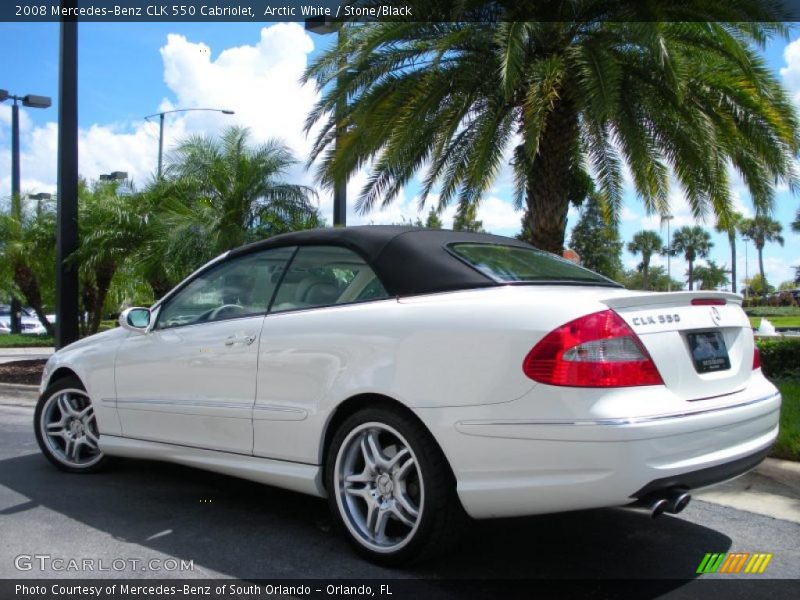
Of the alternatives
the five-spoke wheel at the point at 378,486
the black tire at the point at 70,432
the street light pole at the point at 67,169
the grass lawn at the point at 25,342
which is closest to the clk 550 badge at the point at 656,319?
the five-spoke wheel at the point at 378,486

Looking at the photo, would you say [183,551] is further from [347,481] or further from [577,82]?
[577,82]

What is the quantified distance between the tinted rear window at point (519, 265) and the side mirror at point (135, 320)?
7.03 ft

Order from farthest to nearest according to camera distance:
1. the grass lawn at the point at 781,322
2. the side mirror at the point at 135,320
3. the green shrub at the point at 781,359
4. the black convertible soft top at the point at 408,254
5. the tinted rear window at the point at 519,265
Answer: the grass lawn at the point at 781,322 → the green shrub at the point at 781,359 → the side mirror at the point at 135,320 → the tinted rear window at the point at 519,265 → the black convertible soft top at the point at 408,254

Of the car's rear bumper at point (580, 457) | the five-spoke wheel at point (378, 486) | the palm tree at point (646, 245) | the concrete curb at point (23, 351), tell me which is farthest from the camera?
the palm tree at point (646, 245)

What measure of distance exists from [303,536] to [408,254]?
1.54m

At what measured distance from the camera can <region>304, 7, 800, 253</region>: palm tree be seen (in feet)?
27.1

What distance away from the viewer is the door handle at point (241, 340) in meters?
3.96

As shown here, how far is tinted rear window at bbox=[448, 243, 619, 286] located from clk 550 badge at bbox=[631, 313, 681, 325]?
664mm

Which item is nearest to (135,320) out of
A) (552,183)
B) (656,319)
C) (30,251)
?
(656,319)

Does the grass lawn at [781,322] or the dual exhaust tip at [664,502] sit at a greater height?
the dual exhaust tip at [664,502]

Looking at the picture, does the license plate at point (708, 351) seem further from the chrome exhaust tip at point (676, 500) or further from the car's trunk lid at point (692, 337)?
the chrome exhaust tip at point (676, 500)

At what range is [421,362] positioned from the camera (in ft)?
10.6

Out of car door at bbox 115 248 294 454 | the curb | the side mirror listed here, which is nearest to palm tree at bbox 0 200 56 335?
the curb

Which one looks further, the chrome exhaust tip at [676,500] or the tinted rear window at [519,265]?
the tinted rear window at [519,265]
